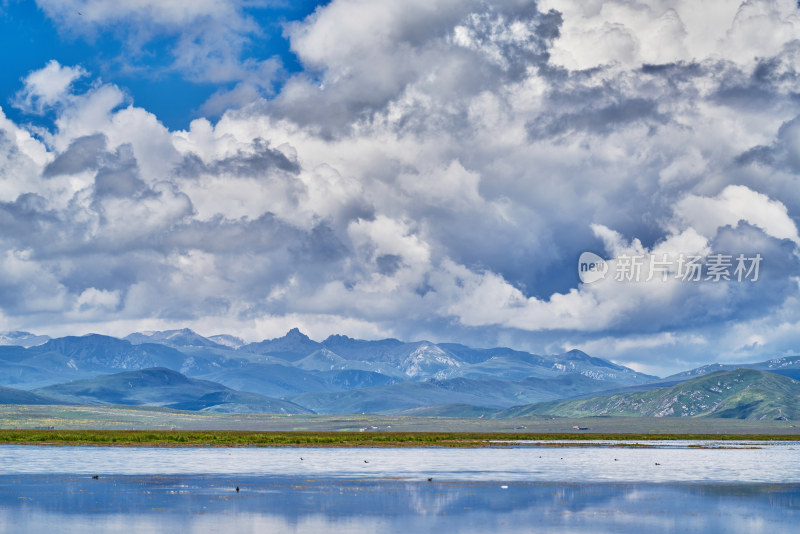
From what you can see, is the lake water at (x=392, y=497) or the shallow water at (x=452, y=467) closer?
the lake water at (x=392, y=497)

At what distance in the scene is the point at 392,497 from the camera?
238 ft

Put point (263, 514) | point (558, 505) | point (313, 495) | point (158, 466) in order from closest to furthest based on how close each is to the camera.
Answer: point (263, 514) < point (558, 505) < point (313, 495) < point (158, 466)

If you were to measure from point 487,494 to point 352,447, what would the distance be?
4672 inches

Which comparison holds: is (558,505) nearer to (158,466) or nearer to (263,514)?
(263,514)

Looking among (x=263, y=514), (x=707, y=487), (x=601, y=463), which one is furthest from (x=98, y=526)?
(x=601, y=463)

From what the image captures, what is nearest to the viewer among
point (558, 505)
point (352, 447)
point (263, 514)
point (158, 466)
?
point (263, 514)

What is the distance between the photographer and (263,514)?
202 feet

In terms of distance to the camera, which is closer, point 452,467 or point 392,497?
point 392,497

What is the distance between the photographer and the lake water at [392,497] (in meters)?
57.1

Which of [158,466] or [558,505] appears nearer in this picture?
[558,505]

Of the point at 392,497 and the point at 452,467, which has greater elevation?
the point at 452,467

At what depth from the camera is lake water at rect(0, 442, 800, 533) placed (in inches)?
2248

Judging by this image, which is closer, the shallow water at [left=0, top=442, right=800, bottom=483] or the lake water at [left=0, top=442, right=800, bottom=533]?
the lake water at [left=0, top=442, right=800, bottom=533]

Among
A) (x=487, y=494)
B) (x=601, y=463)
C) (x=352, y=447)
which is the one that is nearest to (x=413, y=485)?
(x=487, y=494)
